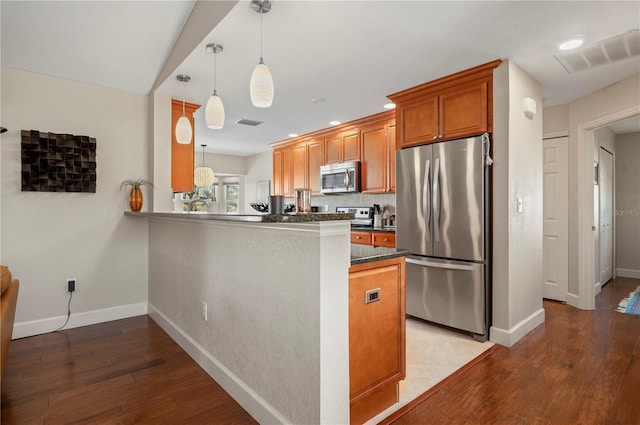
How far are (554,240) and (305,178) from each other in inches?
141

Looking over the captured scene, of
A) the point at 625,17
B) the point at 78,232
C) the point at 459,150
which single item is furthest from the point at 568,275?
the point at 78,232

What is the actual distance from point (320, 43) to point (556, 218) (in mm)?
3517

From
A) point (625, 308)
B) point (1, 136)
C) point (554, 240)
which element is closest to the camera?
point (1, 136)

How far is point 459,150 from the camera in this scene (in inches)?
117

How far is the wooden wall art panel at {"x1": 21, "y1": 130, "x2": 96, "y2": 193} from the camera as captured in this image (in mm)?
3008

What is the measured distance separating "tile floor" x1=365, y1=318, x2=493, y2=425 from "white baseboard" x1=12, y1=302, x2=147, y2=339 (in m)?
2.82

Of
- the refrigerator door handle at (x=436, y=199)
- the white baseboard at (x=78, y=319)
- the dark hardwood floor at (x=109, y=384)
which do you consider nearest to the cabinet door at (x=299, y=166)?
the refrigerator door handle at (x=436, y=199)

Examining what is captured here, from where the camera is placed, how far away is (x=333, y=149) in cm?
514

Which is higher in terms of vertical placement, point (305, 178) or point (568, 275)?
point (305, 178)

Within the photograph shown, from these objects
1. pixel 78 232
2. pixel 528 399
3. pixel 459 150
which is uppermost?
pixel 459 150

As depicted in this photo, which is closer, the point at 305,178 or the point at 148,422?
the point at 148,422

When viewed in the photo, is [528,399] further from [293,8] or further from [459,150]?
[293,8]

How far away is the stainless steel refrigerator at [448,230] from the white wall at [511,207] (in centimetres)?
8

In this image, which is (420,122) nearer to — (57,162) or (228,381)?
(228,381)
